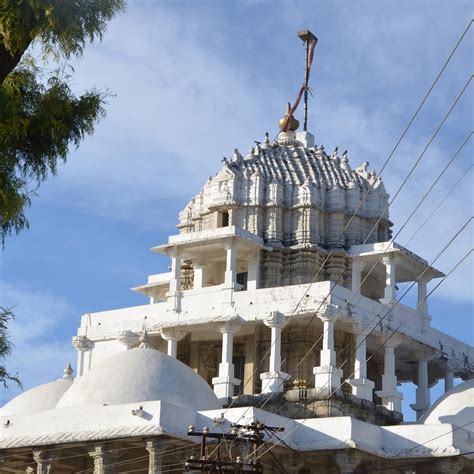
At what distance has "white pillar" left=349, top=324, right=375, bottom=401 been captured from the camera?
46781 millimetres

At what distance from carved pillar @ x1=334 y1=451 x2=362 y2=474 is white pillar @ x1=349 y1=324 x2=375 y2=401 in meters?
6.14

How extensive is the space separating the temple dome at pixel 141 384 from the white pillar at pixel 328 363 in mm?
4484

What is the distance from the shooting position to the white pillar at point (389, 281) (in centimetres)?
5025

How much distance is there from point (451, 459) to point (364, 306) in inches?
365

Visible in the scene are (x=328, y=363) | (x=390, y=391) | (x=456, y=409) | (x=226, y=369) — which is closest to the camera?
(x=456, y=409)

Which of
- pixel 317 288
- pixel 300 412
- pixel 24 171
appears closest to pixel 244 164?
pixel 317 288

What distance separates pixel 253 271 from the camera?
51906 millimetres

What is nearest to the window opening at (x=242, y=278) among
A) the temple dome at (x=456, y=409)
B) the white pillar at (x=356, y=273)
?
→ the white pillar at (x=356, y=273)

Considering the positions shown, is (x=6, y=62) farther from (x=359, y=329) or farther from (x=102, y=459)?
(x=359, y=329)

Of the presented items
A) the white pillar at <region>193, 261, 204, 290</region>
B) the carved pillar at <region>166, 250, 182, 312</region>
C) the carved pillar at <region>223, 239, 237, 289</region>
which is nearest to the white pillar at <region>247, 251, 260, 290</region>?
the carved pillar at <region>223, 239, 237, 289</region>

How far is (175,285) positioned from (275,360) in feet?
20.4

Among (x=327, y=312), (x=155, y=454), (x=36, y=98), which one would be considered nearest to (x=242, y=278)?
(x=327, y=312)

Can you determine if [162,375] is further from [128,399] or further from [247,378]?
[247,378]

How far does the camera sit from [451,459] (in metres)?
40.8
